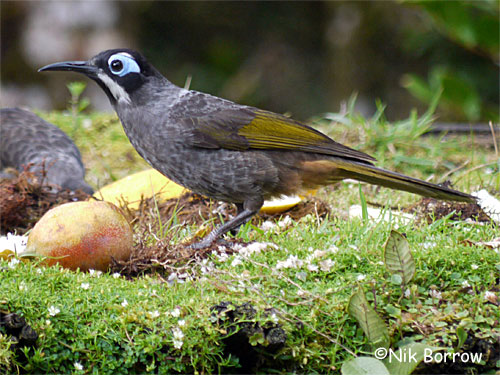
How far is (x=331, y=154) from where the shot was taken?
3971mm

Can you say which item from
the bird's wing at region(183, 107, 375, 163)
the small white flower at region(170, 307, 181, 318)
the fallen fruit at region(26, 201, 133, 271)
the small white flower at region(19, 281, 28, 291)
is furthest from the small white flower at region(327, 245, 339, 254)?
the small white flower at region(19, 281, 28, 291)

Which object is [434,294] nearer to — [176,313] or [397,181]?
[397,181]

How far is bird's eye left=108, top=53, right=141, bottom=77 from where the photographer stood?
4.02 meters

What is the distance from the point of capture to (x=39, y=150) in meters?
5.65

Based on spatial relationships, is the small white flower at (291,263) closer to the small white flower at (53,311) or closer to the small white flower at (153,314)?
the small white flower at (153,314)

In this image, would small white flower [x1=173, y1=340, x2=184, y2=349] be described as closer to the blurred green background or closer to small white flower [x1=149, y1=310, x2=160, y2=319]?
small white flower [x1=149, y1=310, x2=160, y2=319]

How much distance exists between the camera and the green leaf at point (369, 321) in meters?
2.63

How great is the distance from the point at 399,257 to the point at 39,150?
3885 mm

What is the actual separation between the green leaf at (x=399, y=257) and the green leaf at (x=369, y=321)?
26cm

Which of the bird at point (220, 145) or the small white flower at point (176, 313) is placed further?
the bird at point (220, 145)

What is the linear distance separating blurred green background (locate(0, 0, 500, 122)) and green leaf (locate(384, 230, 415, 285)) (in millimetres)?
7292

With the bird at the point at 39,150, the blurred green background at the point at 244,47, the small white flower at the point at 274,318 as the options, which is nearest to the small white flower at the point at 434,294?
the small white flower at the point at 274,318

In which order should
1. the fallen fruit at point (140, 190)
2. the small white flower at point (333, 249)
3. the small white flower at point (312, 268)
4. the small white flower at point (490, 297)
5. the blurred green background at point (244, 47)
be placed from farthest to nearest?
the blurred green background at point (244, 47), the fallen fruit at point (140, 190), the small white flower at point (333, 249), the small white flower at point (312, 268), the small white flower at point (490, 297)

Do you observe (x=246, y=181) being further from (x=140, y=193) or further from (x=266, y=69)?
(x=266, y=69)
